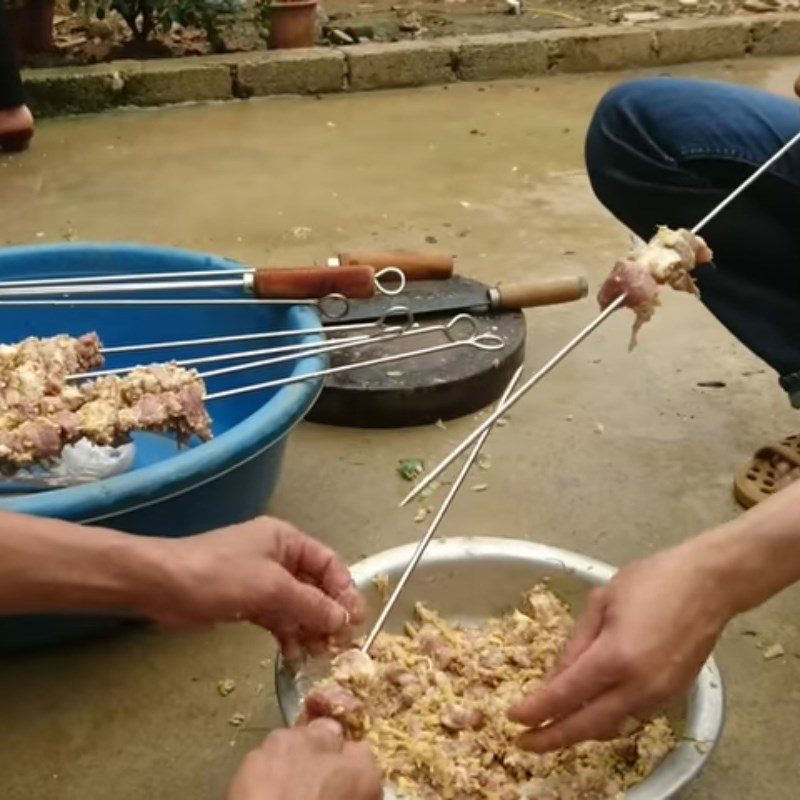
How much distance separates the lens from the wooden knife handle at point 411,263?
2.43 metres

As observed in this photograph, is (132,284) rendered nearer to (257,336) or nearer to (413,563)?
(257,336)

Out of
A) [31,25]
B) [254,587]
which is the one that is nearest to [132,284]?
[254,587]

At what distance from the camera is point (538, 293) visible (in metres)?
2.49

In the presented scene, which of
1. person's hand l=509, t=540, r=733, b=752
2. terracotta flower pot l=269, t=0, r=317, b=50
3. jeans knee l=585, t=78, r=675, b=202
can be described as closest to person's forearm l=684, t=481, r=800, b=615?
person's hand l=509, t=540, r=733, b=752

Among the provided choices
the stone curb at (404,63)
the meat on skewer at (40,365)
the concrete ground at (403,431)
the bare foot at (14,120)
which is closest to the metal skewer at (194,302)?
the meat on skewer at (40,365)

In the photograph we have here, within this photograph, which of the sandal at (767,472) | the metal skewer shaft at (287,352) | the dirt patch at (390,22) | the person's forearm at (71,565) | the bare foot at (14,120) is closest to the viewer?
the person's forearm at (71,565)

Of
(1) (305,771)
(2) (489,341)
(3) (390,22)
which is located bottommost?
(3) (390,22)

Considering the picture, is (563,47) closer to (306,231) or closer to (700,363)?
(306,231)

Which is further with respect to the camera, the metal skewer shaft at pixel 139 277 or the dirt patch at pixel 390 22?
the dirt patch at pixel 390 22

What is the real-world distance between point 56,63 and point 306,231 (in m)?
2.05

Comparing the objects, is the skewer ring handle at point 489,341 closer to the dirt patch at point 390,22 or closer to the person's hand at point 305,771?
the person's hand at point 305,771

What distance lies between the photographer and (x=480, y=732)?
1579 millimetres

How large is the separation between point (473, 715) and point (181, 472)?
0.52 metres

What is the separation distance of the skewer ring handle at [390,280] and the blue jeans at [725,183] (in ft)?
1.47
